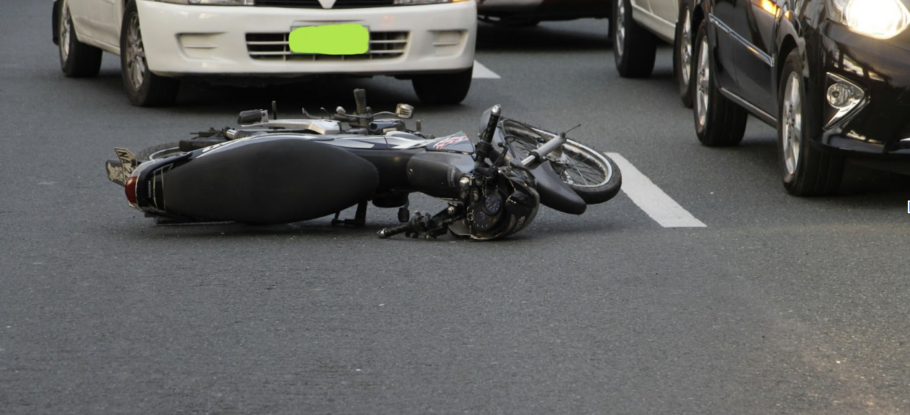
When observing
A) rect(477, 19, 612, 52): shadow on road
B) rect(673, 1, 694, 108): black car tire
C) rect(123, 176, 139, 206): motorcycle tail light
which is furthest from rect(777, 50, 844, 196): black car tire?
rect(477, 19, 612, 52): shadow on road

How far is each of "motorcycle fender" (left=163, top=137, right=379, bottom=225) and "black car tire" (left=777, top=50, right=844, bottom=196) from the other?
2.03 metres

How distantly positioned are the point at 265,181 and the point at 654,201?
6.51ft

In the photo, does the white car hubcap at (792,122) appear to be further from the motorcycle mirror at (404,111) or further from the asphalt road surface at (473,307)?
the motorcycle mirror at (404,111)

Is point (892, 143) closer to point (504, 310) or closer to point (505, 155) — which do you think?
point (505, 155)

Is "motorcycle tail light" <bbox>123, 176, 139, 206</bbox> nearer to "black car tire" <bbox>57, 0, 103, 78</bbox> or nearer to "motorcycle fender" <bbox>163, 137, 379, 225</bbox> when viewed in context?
"motorcycle fender" <bbox>163, 137, 379, 225</bbox>

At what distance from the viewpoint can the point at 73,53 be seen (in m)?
12.2

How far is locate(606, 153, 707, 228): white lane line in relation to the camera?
651 cm

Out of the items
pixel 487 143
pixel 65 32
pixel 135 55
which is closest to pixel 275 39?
pixel 135 55

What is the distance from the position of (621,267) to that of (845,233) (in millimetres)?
1119

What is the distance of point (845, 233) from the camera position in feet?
Result: 20.2

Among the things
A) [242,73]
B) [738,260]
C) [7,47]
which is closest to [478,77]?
[242,73]

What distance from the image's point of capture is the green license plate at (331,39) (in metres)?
9.67

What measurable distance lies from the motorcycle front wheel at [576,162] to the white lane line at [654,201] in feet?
0.84

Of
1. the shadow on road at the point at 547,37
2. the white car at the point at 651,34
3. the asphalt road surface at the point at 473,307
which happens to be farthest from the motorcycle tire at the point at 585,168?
the shadow on road at the point at 547,37
